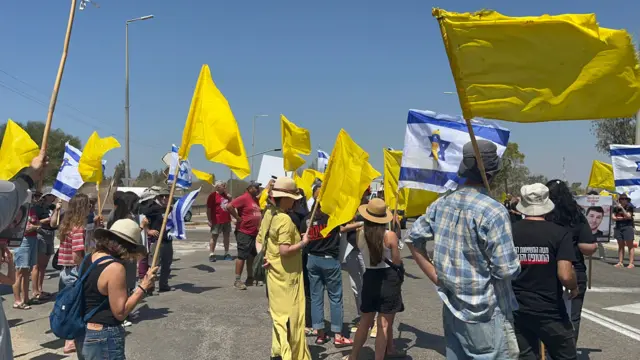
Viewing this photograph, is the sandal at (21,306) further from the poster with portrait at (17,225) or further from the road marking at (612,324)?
the road marking at (612,324)

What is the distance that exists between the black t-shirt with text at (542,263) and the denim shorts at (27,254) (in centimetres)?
682

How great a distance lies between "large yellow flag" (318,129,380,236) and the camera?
5.48 meters

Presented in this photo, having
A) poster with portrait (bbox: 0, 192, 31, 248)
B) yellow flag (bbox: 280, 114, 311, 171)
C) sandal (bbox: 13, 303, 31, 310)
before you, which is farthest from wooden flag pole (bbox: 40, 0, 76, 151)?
sandal (bbox: 13, 303, 31, 310)

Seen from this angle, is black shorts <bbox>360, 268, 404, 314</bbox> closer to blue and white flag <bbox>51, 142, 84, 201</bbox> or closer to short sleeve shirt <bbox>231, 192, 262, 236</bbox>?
short sleeve shirt <bbox>231, 192, 262, 236</bbox>

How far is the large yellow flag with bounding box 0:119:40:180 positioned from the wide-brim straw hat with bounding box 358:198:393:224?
446 centimetres

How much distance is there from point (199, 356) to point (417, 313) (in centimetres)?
340

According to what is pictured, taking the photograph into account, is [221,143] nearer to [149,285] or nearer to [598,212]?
[149,285]

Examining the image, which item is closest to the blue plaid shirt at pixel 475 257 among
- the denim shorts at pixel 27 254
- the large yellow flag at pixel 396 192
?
the large yellow flag at pixel 396 192

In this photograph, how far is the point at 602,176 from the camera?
1376cm

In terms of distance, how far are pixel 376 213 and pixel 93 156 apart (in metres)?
5.48

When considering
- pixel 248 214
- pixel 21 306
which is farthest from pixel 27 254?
pixel 248 214

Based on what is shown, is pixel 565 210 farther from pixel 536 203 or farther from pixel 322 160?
pixel 322 160

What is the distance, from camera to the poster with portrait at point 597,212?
8133 mm

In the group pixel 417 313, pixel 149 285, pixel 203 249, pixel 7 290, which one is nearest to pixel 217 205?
pixel 203 249
